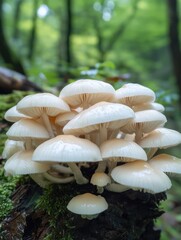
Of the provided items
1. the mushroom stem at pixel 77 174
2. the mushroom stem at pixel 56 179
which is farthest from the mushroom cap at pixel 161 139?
the mushroom stem at pixel 56 179

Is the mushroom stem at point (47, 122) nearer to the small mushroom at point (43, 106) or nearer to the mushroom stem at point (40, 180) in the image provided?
the small mushroom at point (43, 106)

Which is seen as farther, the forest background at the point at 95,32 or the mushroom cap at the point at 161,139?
the forest background at the point at 95,32

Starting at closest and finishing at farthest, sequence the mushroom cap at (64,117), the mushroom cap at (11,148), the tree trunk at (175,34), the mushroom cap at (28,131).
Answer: the mushroom cap at (28,131)
the mushroom cap at (64,117)
the mushroom cap at (11,148)
the tree trunk at (175,34)

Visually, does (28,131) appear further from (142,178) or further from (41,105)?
(142,178)

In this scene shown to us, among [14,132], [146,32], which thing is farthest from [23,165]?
[146,32]

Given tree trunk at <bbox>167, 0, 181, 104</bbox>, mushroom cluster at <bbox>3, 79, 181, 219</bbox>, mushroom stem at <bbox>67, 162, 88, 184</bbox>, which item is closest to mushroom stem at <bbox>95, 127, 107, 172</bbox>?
mushroom cluster at <bbox>3, 79, 181, 219</bbox>

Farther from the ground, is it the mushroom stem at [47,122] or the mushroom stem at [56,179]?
the mushroom stem at [47,122]
